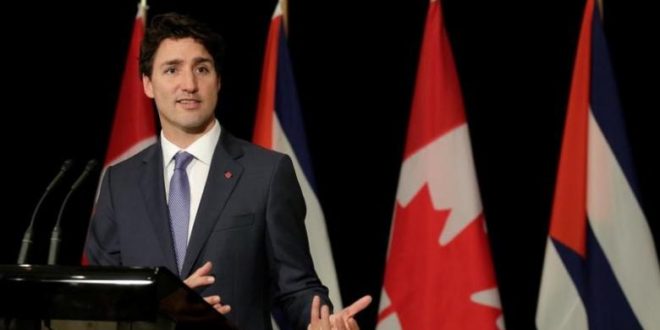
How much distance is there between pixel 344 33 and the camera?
4.43 metres

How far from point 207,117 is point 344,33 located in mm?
2171

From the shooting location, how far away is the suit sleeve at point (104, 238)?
7.68ft

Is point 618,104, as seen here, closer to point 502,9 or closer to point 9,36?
point 502,9

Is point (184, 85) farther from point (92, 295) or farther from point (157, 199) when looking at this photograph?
point (92, 295)

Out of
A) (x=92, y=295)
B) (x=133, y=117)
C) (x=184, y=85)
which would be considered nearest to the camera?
(x=92, y=295)

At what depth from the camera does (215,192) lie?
88.6 inches

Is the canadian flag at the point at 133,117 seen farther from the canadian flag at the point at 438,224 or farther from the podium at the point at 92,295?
the podium at the point at 92,295

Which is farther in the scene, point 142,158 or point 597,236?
point 597,236

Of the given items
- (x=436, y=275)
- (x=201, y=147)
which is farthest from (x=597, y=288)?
(x=201, y=147)

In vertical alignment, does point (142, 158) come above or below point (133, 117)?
below

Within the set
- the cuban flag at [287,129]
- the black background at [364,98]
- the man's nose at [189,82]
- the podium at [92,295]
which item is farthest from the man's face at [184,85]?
the black background at [364,98]

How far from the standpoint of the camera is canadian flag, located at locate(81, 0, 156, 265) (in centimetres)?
425

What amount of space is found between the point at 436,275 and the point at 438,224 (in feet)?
0.64

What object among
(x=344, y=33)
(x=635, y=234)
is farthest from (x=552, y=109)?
(x=344, y=33)
